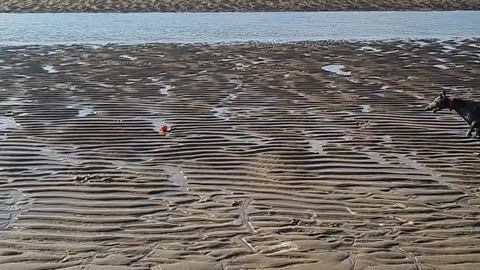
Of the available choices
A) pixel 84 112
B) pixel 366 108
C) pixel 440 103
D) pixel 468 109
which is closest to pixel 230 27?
pixel 366 108

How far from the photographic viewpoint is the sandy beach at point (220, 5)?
102 ft

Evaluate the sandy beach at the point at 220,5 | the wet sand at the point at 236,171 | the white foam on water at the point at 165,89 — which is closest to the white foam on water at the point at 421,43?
the wet sand at the point at 236,171

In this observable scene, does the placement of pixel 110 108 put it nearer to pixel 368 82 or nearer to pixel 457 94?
pixel 368 82

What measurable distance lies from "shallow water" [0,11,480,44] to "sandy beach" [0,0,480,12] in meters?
1.46

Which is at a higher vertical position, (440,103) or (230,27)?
(440,103)

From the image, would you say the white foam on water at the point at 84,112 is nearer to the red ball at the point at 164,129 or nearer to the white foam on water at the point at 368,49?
the red ball at the point at 164,129

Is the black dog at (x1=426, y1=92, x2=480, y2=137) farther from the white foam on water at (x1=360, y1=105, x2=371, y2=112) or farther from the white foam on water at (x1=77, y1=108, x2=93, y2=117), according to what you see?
the white foam on water at (x1=77, y1=108, x2=93, y2=117)

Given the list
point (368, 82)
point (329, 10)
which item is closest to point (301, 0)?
point (329, 10)

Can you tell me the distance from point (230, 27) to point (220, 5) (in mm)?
7991

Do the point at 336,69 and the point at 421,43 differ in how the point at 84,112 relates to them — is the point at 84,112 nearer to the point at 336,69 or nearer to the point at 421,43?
the point at 336,69

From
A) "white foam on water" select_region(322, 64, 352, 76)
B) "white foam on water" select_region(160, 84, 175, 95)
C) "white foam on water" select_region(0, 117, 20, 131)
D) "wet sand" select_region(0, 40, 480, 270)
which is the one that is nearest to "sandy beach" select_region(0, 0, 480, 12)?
"white foam on water" select_region(322, 64, 352, 76)

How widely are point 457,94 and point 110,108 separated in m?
6.21

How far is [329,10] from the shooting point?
31.2 m

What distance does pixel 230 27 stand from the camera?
24.7 meters
